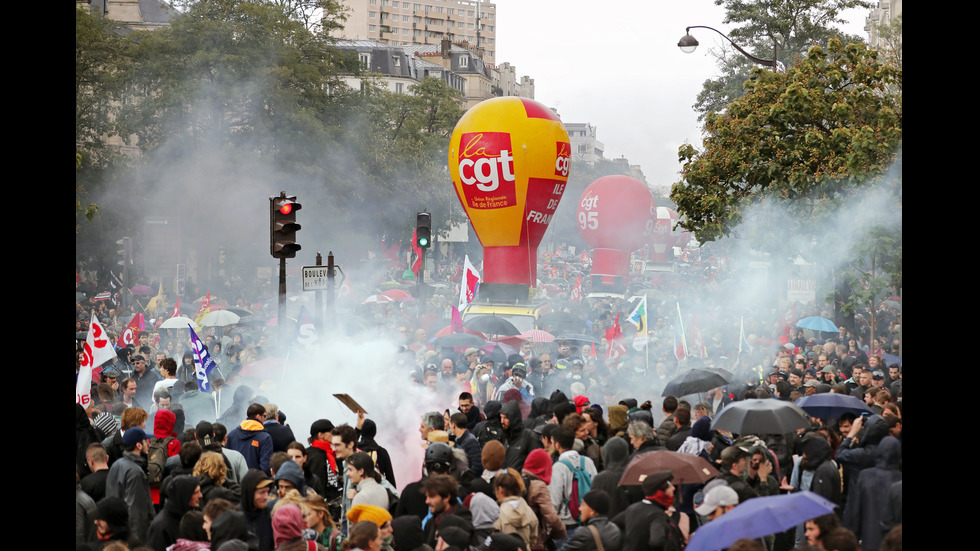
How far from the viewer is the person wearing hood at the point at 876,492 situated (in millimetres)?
8422

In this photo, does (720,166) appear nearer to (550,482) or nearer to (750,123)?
(750,123)

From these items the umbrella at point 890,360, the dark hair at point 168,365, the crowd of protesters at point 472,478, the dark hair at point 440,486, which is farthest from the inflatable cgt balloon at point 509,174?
the dark hair at point 440,486

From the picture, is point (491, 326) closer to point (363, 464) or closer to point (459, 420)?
point (459, 420)

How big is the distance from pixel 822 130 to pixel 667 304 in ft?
50.6

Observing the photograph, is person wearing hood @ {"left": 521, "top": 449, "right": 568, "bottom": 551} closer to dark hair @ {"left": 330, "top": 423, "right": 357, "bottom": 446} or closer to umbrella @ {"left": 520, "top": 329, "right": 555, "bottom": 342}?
dark hair @ {"left": 330, "top": 423, "right": 357, "bottom": 446}

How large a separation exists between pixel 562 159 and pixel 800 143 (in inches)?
316

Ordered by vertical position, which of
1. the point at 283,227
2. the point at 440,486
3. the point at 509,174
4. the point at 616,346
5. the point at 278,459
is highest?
the point at 509,174

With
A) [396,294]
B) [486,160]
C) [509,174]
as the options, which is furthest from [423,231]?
[396,294]

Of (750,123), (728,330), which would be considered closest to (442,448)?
(750,123)

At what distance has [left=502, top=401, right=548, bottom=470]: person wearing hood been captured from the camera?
31.4 ft

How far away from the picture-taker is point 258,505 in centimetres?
773

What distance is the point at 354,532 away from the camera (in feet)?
21.1

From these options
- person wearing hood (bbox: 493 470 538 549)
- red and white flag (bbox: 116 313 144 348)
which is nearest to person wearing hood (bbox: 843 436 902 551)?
person wearing hood (bbox: 493 470 538 549)
